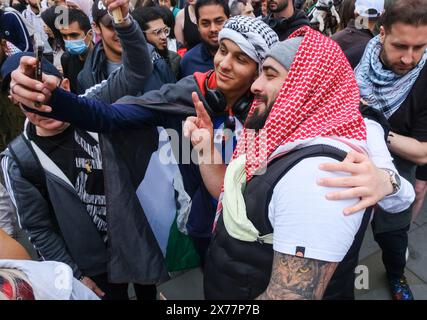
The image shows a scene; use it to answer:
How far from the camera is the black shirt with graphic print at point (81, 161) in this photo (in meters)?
1.73

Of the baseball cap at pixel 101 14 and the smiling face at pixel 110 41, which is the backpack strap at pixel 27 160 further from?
the baseball cap at pixel 101 14

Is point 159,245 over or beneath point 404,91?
beneath

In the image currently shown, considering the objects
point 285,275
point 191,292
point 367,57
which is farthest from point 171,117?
point 191,292

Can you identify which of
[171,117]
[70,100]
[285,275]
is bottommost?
[285,275]

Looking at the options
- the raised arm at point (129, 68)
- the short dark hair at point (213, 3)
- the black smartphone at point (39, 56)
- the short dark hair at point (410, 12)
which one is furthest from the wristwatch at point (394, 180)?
the short dark hair at point (213, 3)

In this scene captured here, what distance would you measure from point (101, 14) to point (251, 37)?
130 cm

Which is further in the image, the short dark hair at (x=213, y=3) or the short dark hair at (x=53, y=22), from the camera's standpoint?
the short dark hair at (x=53, y=22)

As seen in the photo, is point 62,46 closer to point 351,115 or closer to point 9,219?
point 9,219

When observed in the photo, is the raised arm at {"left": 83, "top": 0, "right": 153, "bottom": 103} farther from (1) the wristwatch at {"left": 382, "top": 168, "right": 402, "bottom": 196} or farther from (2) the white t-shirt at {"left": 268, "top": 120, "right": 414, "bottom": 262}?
(1) the wristwatch at {"left": 382, "top": 168, "right": 402, "bottom": 196}

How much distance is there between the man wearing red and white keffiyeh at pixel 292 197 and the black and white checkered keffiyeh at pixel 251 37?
38 cm

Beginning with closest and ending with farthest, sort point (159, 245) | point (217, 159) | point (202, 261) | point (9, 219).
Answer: point (217, 159), point (9, 219), point (159, 245), point (202, 261)

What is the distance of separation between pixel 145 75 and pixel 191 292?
1.70 meters

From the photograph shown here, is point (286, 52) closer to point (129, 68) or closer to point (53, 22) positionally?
point (129, 68)

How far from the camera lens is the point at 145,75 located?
2.15 meters
